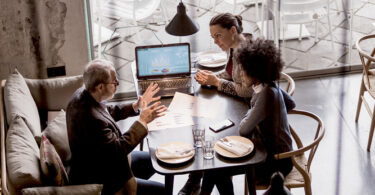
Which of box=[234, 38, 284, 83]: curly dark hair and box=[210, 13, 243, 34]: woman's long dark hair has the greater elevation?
box=[210, 13, 243, 34]: woman's long dark hair

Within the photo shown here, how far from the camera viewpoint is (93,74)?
2994 millimetres

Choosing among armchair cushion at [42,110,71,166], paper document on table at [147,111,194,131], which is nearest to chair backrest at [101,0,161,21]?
armchair cushion at [42,110,71,166]

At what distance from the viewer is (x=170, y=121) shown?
10.8 feet

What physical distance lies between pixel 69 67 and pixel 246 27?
5.57ft

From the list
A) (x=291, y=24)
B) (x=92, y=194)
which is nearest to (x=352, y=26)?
(x=291, y=24)

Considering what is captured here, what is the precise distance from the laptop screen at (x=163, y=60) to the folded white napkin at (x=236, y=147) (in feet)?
3.04

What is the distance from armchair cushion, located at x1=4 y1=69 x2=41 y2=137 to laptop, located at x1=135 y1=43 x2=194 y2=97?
76 centimetres

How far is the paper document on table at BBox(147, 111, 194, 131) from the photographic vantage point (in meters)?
3.25

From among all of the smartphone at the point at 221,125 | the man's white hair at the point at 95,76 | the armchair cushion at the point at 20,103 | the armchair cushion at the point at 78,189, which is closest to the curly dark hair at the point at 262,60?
the smartphone at the point at 221,125

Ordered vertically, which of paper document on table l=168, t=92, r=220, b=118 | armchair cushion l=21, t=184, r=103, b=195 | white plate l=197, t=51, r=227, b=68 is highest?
white plate l=197, t=51, r=227, b=68

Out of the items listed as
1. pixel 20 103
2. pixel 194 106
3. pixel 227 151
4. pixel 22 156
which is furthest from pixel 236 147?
pixel 20 103

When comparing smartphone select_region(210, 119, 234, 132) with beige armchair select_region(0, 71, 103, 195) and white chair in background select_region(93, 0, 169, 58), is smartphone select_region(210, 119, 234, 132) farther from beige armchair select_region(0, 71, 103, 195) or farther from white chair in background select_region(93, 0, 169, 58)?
white chair in background select_region(93, 0, 169, 58)

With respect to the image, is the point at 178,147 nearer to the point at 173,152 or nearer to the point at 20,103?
the point at 173,152

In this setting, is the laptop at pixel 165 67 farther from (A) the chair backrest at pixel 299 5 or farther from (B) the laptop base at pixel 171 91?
(A) the chair backrest at pixel 299 5
